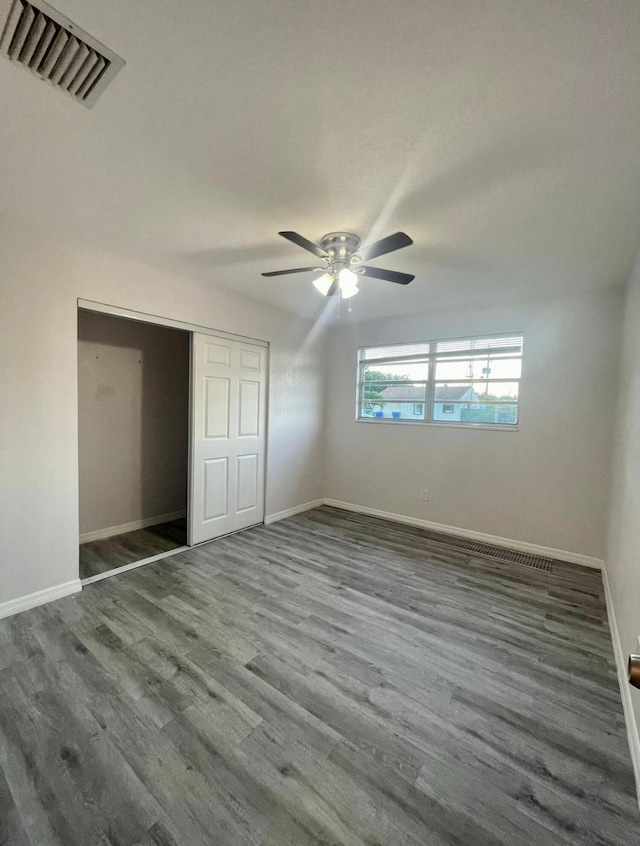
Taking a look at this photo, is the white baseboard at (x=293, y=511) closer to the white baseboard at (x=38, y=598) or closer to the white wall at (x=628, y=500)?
the white baseboard at (x=38, y=598)

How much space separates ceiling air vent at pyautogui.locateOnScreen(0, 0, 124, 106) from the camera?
3.43 feet

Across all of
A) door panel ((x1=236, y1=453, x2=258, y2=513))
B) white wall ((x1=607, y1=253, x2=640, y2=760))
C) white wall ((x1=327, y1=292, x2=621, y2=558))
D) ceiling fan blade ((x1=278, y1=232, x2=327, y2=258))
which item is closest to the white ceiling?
ceiling fan blade ((x1=278, y1=232, x2=327, y2=258))

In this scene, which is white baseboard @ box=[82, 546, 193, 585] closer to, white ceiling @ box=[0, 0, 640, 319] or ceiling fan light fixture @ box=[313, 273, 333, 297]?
white ceiling @ box=[0, 0, 640, 319]

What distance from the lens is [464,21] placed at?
102 centimetres

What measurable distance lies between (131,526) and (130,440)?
1.00 metres

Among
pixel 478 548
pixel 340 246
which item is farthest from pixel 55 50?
pixel 478 548

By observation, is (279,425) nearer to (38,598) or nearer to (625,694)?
(38,598)

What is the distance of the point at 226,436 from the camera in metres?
3.63

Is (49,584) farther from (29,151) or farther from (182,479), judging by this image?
(29,151)

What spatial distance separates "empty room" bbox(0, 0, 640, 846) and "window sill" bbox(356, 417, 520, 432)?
0.20 feet

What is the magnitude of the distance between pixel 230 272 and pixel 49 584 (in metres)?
2.85

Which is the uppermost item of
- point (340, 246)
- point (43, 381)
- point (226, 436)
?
point (340, 246)

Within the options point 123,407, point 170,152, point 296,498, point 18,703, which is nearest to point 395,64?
point 170,152

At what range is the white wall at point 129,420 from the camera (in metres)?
3.54
